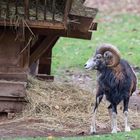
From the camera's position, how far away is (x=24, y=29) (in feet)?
35.2

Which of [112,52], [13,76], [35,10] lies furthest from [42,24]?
[112,52]

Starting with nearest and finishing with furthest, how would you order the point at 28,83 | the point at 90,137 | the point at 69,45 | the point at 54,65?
the point at 90,137 → the point at 28,83 → the point at 54,65 → the point at 69,45

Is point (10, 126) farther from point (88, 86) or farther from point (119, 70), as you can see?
point (88, 86)

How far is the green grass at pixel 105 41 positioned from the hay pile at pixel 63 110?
3575 mm

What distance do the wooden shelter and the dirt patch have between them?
38 centimetres

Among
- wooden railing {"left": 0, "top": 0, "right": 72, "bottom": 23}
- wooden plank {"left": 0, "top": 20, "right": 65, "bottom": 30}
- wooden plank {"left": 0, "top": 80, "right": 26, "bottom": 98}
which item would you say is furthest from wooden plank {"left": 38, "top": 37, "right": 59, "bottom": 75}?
wooden plank {"left": 0, "top": 20, "right": 65, "bottom": 30}

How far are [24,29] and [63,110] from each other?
1.61m

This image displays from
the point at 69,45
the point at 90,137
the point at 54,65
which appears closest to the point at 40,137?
the point at 90,137

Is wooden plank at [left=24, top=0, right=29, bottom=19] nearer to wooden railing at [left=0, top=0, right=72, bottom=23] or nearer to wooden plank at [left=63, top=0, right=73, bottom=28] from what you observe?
wooden railing at [left=0, top=0, right=72, bottom=23]

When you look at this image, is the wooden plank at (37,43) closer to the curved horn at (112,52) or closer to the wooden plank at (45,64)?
the wooden plank at (45,64)

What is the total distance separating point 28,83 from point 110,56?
2576mm

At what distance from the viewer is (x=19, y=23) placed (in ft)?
34.4

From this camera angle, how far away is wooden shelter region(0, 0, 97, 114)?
10516 mm

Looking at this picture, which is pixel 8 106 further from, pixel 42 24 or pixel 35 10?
pixel 35 10
